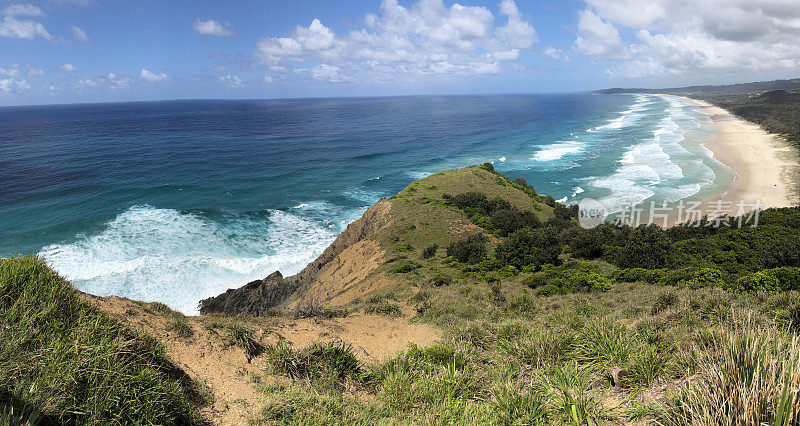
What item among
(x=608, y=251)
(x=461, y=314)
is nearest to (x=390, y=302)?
(x=461, y=314)

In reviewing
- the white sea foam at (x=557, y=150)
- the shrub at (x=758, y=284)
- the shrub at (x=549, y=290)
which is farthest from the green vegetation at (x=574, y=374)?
the white sea foam at (x=557, y=150)

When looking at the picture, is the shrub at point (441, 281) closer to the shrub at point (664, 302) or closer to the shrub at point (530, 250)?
the shrub at point (530, 250)

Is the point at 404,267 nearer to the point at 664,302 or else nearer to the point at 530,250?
the point at 530,250

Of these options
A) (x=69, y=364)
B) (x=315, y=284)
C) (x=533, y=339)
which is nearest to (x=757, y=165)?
(x=315, y=284)

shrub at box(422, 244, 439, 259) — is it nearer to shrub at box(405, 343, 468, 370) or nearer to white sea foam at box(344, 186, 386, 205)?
shrub at box(405, 343, 468, 370)

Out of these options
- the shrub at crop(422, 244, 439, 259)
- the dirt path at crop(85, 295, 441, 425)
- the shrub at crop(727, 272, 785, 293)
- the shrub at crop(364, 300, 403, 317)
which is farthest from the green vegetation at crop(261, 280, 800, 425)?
the shrub at crop(422, 244, 439, 259)

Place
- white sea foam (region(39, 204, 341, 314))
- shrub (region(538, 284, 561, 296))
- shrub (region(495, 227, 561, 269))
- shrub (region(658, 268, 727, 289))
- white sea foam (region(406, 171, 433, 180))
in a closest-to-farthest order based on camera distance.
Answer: shrub (region(658, 268, 727, 289)), shrub (region(538, 284, 561, 296)), shrub (region(495, 227, 561, 269)), white sea foam (region(39, 204, 341, 314)), white sea foam (region(406, 171, 433, 180))
